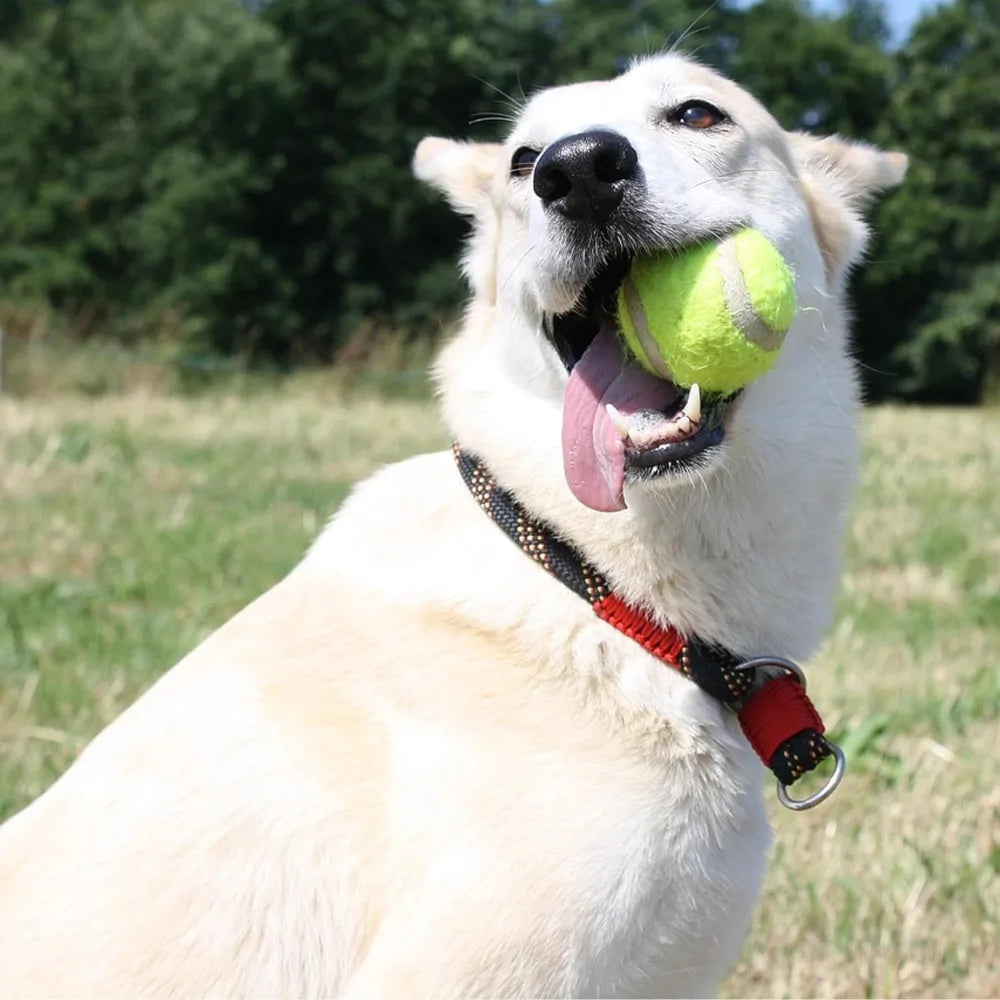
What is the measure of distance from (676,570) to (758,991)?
1025mm

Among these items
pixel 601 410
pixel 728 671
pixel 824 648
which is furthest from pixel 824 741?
pixel 824 648

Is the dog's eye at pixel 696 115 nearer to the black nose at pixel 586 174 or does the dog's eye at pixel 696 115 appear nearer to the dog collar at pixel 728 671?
the black nose at pixel 586 174

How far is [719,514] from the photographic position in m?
2.01

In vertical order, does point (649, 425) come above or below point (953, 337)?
above

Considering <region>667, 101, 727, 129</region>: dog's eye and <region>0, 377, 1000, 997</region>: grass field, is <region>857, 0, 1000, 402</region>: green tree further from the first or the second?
<region>667, 101, 727, 129</region>: dog's eye

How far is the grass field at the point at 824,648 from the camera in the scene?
8.39 ft

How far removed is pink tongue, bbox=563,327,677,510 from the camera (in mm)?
1908

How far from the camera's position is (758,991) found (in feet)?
8.00

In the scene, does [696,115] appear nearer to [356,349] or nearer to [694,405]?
[694,405]

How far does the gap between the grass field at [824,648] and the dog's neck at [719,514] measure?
2.83 feet

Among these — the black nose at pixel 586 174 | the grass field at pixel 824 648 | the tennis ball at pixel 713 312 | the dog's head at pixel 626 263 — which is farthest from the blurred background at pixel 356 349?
the black nose at pixel 586 174

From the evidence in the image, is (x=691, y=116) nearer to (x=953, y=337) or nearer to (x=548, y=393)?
(x=548, y=393)

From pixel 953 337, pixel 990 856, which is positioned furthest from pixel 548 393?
pixel 953 337

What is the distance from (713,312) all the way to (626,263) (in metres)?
0.24
